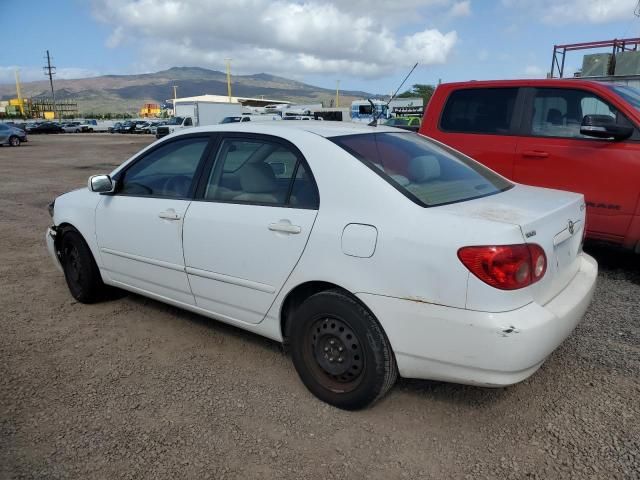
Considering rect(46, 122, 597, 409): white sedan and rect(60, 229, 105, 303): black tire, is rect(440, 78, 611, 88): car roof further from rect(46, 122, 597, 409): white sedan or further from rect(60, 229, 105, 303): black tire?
rect(60, 229, 105, 303): black tire

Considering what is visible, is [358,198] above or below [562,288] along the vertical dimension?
above

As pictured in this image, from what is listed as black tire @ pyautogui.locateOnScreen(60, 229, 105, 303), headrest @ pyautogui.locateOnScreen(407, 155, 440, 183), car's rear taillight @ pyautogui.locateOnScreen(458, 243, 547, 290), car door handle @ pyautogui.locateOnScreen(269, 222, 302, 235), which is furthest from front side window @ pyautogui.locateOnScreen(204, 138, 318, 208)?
black tire @ pyautogui.locateOnScreen(60, 229, 105, 303)

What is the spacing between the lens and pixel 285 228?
288 centimetres

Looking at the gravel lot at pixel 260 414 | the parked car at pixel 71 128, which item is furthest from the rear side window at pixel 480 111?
the parked car at pixel 71 128

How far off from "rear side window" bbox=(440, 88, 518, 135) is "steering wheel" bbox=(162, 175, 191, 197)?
3328 mm

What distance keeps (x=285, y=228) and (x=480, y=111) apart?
3.53m

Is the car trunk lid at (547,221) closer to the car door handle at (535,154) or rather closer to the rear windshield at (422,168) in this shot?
the rear windshield at (422,168)

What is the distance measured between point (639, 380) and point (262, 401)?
7.36ft

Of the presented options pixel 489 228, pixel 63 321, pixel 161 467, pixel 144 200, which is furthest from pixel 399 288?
pixel 63 321

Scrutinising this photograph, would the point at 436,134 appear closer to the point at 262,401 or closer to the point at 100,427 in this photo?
the point at 262,401

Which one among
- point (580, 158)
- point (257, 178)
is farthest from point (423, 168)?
point (580, 158)

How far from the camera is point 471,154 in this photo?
5453 millimetres

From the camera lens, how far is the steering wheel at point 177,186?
11.6 ft

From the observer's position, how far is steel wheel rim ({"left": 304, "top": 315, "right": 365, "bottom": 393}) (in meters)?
2.71
